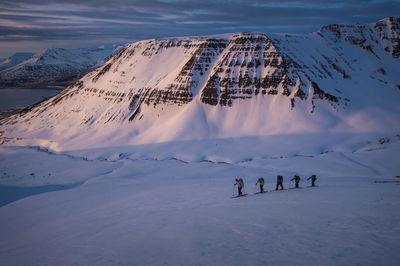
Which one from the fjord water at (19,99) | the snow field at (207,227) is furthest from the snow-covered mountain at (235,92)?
the fjord water at (19,99)

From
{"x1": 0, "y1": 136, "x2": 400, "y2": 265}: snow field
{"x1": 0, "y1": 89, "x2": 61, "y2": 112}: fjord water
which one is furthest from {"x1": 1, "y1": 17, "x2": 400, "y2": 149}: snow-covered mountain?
{"x1": 0, "y1": 89, "x2": 61, "y2": 112}: fjord water

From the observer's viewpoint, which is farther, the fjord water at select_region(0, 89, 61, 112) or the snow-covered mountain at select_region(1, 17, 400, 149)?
the fjord water at select_region(0, 89, 61, 112)

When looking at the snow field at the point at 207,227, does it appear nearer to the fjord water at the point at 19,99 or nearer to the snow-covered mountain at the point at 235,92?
the snow-covered mountain at the point at 235,92

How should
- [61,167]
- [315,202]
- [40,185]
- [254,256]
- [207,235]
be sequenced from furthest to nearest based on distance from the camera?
1. [61,167]
2. [40,185]
3. [315,202]
4. [207,235]
5. [254,256]

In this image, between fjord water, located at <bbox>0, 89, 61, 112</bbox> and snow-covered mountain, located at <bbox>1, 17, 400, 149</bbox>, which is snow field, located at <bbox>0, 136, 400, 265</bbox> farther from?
fjord water, located at <bbox>0, 89, 61, 112</bbox>

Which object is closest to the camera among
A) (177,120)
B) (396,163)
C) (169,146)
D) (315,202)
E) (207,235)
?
(207,235)

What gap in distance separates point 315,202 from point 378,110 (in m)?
43.2

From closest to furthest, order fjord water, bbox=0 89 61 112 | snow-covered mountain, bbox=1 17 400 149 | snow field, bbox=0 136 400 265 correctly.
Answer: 1. snow field, bbox=0 136 400 265
2. snow-covered mountain, bbox=1 17 400 149
3. fjord water, bbox=0 89 61 112

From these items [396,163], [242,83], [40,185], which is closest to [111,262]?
[40,185]

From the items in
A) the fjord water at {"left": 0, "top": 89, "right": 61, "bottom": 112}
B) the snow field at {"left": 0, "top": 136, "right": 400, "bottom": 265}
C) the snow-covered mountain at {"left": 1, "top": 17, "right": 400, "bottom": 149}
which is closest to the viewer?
the snow field at {"left": 0, "top": 136, "right": 400, "bottom": 265}

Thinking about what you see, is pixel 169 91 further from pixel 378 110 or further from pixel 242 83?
pixel 378 110

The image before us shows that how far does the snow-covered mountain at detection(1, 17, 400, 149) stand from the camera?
4684 cm

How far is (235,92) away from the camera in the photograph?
52.3 m

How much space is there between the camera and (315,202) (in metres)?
13.0
